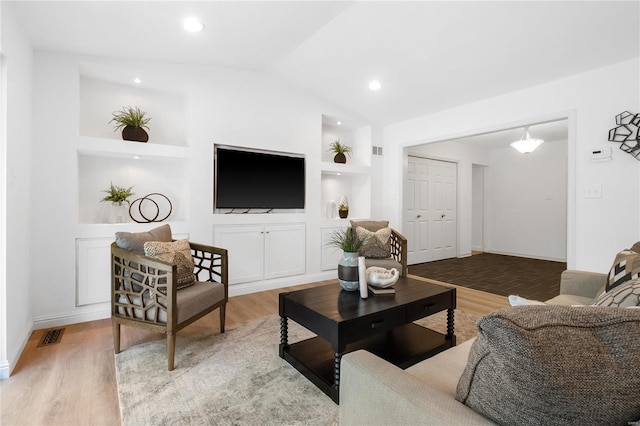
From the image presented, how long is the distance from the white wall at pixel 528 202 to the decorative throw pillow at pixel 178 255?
6.89m

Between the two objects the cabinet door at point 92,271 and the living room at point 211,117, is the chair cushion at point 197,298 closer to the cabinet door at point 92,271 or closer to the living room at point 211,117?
the living room at point 211,117

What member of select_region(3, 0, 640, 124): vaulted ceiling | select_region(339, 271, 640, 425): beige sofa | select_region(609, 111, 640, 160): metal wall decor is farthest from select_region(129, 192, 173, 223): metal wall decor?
select_region(609, 111, 640, 160): metal wall decor

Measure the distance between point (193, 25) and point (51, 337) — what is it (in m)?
2.79

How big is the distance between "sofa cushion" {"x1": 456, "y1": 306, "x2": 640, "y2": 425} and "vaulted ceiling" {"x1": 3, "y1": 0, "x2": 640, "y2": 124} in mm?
2709

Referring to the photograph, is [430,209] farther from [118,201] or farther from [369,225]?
[118,201]

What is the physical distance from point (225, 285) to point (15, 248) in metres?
1.43

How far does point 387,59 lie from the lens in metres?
3.46

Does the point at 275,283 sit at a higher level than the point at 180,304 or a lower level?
lower

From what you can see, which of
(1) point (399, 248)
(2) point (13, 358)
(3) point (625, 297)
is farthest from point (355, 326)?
(1) point (399, 248)

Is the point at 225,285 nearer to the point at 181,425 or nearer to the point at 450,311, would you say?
the point at 181,425

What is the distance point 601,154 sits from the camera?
3.01 m

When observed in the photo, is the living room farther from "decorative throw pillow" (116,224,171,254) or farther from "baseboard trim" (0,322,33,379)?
"decorative throw pillow" (116,224,171,254)

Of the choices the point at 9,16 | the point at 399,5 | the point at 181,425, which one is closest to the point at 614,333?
the point at 181,425

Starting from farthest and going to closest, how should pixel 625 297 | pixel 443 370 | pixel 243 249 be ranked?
pixel 243 249
pixel 443 370
pixel 625 297
